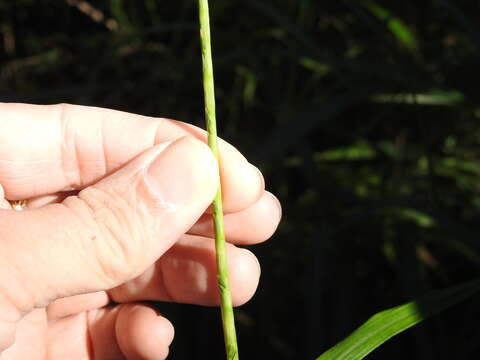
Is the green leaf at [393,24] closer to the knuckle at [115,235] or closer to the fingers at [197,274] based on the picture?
the fingers at [197,274]

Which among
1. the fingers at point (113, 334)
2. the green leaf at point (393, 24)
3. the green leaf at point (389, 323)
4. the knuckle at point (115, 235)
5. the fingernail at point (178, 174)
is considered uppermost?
the green leaf at point (393, 24)

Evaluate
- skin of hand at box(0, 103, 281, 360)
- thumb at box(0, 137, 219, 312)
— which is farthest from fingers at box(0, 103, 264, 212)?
thumb at box(0, 137, 219, 312)

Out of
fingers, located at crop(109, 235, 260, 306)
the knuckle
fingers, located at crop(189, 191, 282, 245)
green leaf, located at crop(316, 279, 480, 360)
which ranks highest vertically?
the knuckle

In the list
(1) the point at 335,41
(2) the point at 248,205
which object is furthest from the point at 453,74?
(2) the point at 248,205

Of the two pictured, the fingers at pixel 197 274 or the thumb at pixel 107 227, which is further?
the fingers at pixel 197 274

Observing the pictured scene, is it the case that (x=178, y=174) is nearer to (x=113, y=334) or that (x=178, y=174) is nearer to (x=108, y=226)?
(x=108, y=226)

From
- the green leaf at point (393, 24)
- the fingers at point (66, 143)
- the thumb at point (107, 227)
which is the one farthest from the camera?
the green leaf at point (393, 24)

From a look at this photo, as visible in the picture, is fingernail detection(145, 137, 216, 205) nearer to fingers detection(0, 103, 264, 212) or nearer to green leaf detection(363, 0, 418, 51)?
fingers detection(0, 103, 264, 212)

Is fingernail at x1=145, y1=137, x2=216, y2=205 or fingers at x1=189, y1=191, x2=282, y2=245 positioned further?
fingers at x1=189, y1=191, x2=282, y2=245

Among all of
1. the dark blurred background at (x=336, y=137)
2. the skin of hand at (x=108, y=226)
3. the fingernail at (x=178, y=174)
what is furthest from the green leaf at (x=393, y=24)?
the fingernail at (x=178, y=174)
